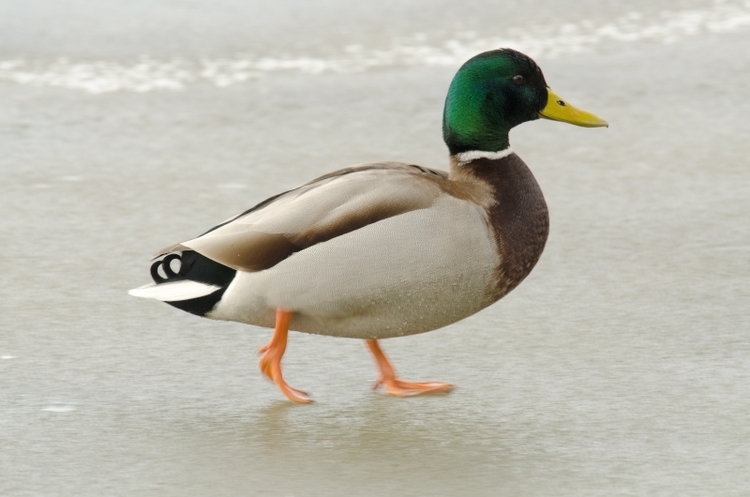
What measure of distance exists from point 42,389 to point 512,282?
122 centimetres

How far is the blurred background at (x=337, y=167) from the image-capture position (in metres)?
3.00

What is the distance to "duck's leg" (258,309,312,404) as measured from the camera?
11.0ft

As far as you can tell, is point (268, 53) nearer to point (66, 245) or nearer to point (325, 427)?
point (66, 245)

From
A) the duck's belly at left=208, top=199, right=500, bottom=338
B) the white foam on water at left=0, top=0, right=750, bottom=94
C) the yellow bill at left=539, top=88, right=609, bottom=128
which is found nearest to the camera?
the duck's belly at left=208, top=199, right=500, bottom=338

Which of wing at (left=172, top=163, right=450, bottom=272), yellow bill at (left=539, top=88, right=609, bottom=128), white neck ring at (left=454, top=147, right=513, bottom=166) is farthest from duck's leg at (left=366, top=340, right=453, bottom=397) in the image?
yellow bill at (left=539, top=88, right=609, bottom=128)

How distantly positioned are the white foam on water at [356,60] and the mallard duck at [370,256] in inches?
125

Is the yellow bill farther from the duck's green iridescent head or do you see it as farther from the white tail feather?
the white tail feather

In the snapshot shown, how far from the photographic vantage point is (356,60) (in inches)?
267

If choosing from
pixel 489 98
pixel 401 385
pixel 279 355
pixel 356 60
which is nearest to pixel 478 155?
pixel 489 98

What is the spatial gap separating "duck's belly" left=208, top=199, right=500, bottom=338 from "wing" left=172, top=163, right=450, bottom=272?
0.03 metres

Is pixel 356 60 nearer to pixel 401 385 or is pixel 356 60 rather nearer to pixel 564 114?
pixel 564 114

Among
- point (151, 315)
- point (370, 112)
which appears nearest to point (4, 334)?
point (151, 315)

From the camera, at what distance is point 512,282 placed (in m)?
3.41

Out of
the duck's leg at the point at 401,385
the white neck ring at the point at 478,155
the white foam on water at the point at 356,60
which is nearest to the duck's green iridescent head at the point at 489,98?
the white neck ring at the point at 478,155
